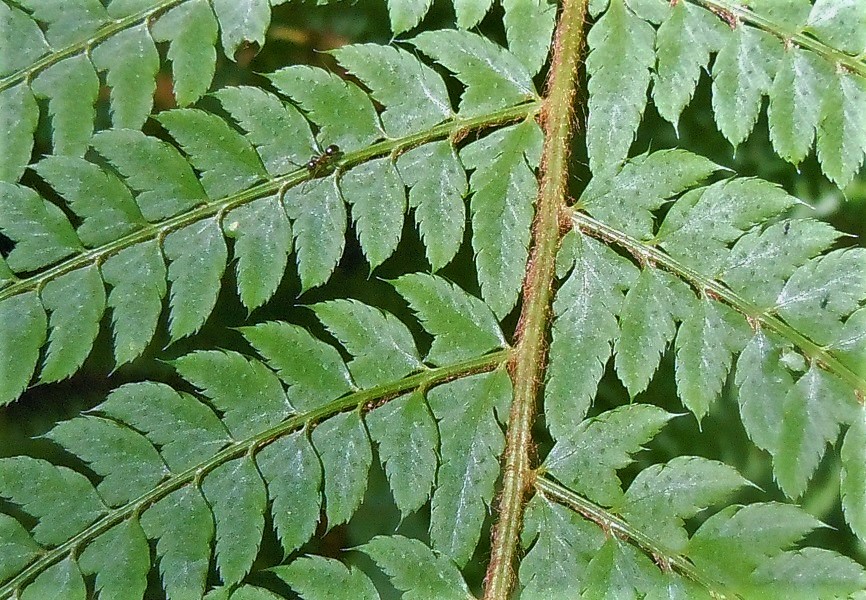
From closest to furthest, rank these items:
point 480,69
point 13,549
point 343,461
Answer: point 13,549, point 343,461, point 480,69

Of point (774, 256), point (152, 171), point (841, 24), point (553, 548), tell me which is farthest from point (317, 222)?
point (841, 24)

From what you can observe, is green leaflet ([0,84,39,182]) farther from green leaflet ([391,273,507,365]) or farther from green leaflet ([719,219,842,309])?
green leaflet ([719,219,842,309])

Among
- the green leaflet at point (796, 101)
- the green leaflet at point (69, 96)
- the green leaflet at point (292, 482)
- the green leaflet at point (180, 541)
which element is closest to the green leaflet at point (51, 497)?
the green leaflet at point (180, 541)

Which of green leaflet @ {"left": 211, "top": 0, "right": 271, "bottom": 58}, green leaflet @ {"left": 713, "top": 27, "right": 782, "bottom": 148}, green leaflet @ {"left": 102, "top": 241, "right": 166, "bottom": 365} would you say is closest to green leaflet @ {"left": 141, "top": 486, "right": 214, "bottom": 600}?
green leaflet @ {"left": 102, "top": 241, "right": 166, "bottom": 365}

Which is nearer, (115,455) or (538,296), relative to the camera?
(115,455)

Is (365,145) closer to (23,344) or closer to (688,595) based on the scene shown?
(23,344)

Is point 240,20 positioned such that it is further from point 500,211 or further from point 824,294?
point 824,294

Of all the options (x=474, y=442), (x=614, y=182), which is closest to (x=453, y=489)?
(x=474, y=442)
